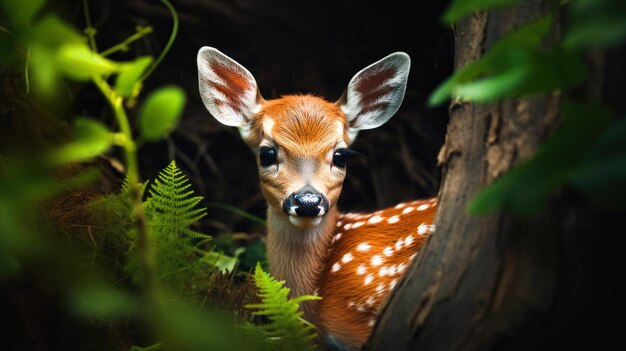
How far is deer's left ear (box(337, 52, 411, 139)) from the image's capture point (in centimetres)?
337

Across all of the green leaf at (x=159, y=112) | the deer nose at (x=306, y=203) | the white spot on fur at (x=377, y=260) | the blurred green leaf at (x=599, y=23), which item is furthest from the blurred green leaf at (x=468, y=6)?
the white spot on fur at (x=377, y=260)

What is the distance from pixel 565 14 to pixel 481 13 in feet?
1.11

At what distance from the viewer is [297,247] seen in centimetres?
337

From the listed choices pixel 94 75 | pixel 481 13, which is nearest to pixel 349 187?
pixel 481 13

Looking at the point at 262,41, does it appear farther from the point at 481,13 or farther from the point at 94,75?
the point at 94,75

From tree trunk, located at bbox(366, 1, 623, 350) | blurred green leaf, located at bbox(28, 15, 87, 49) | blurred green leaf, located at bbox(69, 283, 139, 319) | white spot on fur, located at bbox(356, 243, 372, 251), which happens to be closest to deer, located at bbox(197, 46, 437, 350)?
white spot on fur, located at bbox(356, 243, 372, 251)

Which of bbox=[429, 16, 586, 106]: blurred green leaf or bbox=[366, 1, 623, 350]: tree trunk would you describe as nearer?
bbox=[429, 16, 586, 106]: blurred green leaf

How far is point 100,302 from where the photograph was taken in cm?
212

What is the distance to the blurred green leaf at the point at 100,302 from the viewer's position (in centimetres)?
214

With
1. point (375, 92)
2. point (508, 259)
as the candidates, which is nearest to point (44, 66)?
point (508, 259)

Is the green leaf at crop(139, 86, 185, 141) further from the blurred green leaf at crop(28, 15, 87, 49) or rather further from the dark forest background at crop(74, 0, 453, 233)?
the dark forest background at crop(74, 0, 453, 233)

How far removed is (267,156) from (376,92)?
0.68m

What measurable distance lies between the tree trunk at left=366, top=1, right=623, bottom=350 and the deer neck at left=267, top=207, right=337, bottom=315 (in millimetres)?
1286

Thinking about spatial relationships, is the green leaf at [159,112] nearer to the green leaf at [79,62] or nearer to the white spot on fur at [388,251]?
the green leaf at [79,62]
